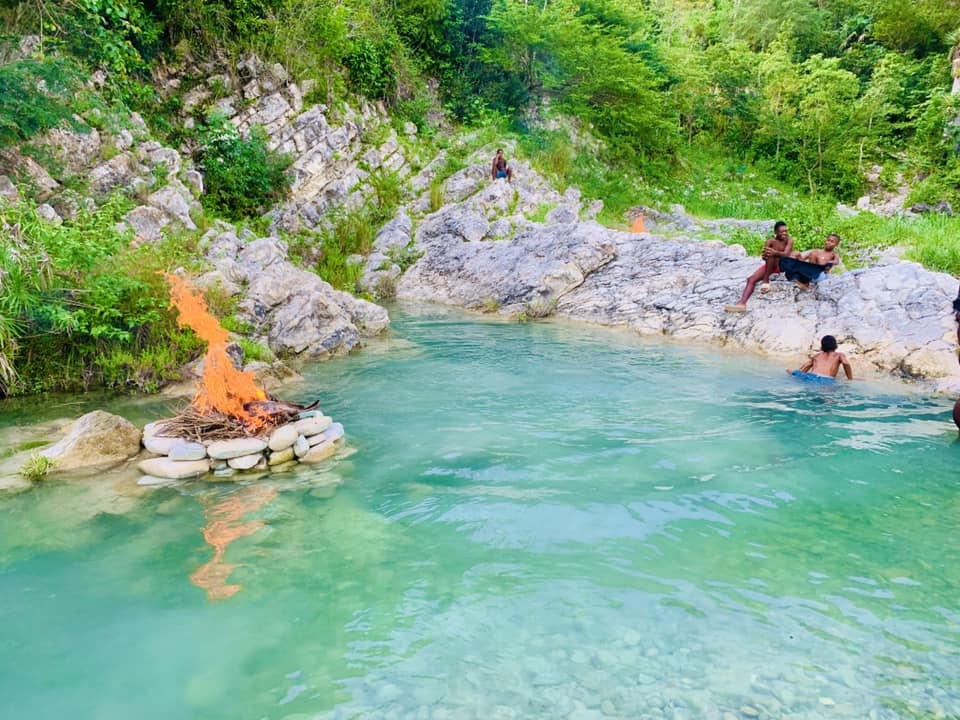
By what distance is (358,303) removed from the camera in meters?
11.0

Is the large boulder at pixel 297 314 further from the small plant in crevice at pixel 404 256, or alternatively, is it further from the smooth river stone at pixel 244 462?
the small plant in crevice at pixel 404 256

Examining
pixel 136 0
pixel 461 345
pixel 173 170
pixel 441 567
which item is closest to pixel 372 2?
pixel 136 0

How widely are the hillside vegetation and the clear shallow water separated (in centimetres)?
614

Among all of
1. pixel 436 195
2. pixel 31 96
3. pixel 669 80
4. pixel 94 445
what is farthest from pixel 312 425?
pixel 669 80

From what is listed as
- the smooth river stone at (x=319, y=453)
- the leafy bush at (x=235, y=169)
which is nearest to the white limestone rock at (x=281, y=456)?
the smooth river stone at (x=319, y=453)

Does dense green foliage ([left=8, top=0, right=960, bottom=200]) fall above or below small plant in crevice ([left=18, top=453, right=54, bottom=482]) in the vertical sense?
above

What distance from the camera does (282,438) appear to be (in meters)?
5.30

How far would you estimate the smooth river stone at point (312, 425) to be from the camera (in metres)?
5.48

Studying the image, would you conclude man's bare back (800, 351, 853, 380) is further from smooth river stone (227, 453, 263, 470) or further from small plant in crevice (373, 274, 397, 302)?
small plant in crevice (373, 274, 397, 302)

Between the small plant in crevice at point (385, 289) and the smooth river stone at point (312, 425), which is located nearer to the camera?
the smooth river stone at point (312, 425)

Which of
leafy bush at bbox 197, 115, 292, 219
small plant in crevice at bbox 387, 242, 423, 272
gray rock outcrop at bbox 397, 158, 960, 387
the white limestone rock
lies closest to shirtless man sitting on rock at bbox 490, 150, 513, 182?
gray rock outcrop at bbox 397, 158, 960, 387

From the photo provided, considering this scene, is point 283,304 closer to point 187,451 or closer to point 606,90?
point 187,451

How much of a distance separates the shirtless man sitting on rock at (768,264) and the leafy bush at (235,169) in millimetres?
11656

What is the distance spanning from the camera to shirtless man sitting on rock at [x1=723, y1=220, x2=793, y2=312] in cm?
1009
